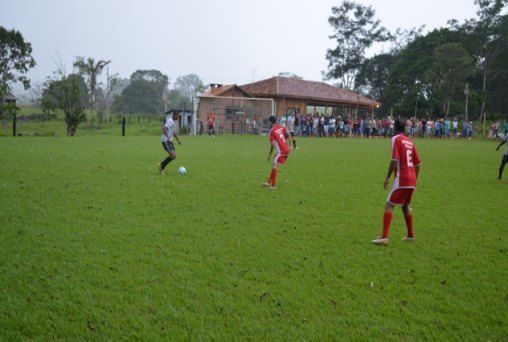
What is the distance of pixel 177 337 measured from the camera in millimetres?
3697

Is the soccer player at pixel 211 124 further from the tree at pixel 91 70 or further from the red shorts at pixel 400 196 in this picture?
the red shorts at pixel 400 196

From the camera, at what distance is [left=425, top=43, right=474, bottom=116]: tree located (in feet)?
144

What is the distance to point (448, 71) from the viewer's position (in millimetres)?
44844

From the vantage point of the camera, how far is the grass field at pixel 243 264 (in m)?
3.93

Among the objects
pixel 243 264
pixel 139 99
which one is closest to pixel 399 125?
pixel 243 264

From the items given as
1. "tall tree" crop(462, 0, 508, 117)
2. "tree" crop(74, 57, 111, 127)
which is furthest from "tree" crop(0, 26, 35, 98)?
"tall tree" crop(462, 0, 508, 117)

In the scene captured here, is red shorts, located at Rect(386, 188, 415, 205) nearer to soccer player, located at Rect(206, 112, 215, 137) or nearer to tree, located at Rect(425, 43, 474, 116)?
soccer player, located at Rect(206, 112, 215, 137)

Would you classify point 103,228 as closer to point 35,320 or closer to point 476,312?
point 35,320

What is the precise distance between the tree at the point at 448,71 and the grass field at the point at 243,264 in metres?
37.4

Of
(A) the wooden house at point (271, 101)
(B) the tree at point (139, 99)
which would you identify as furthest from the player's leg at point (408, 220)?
(B) the tree at point (139, 99)

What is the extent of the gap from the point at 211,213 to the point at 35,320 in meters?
4.33

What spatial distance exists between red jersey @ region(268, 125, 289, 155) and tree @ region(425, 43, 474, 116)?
38.0 metres

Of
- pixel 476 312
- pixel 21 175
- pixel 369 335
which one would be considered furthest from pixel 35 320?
pixel 21 175

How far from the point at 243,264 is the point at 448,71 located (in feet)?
148
